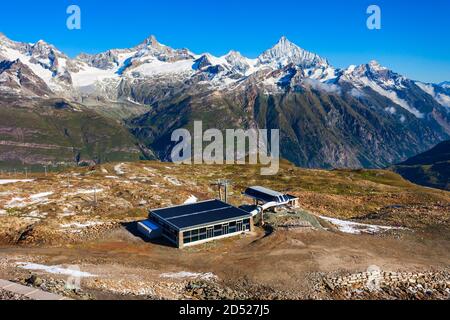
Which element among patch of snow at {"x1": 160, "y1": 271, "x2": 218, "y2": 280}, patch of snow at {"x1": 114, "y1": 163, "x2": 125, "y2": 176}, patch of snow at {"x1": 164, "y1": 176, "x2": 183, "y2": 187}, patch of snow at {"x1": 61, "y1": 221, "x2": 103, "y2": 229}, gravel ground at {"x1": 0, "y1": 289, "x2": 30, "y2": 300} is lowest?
patch of snow at {"x1": 160, "y1": 271, "x2": 218, "y2": 280}

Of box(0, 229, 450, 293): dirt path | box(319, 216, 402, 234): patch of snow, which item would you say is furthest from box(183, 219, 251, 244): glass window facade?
box(319, 216, 402, 234): patch of snow

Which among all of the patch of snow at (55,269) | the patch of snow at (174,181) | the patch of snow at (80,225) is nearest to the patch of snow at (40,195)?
the patch of snow at (80,225)

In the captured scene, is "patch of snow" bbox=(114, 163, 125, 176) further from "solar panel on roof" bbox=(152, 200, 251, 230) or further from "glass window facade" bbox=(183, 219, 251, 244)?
"glass window facade" bbox=(183, 219, 251, 244)

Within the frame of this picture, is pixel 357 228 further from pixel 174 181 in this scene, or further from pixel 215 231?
pixel 174 181

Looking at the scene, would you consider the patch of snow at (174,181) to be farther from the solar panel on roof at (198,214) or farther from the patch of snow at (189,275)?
the patch of snow at (189,275)

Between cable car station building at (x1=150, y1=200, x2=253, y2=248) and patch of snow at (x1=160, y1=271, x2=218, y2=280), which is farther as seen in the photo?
cable car station building at (x1=150, y1=200, x2=253, y2=248)

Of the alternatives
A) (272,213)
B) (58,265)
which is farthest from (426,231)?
(58,265)
